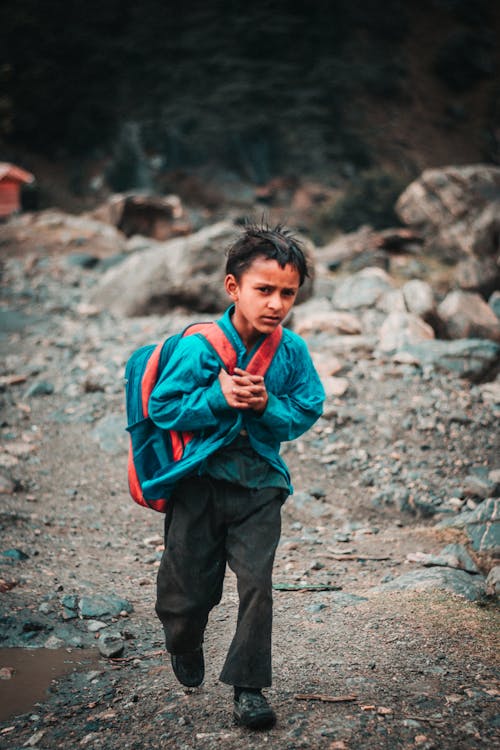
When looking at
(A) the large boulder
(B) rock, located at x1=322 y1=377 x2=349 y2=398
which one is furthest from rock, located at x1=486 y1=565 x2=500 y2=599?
(A) the large boulder

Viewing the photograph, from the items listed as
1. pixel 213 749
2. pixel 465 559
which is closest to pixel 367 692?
pixel 213 749

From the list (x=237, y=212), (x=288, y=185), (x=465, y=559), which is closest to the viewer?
(x=465, y=559)

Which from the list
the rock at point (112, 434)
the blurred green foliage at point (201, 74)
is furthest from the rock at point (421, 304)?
the blurred green foliage at point (201, 74)

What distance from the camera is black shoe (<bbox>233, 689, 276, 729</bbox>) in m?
1.91

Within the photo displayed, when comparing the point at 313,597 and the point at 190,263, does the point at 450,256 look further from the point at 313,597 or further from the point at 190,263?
the point at 313,597

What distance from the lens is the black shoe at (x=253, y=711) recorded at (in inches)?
75.2

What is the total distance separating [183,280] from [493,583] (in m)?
5.78

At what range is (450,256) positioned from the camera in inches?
601

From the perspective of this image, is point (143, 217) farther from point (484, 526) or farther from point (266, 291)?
point (266, 291)

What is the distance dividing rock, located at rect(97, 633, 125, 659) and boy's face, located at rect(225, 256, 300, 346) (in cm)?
143

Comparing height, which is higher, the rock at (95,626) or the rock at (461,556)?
the rock at (95,626)

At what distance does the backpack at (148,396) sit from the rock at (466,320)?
550 centimetres

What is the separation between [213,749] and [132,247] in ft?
41.3

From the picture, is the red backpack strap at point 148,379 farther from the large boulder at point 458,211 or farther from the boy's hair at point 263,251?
the large boulder at point 458,211
